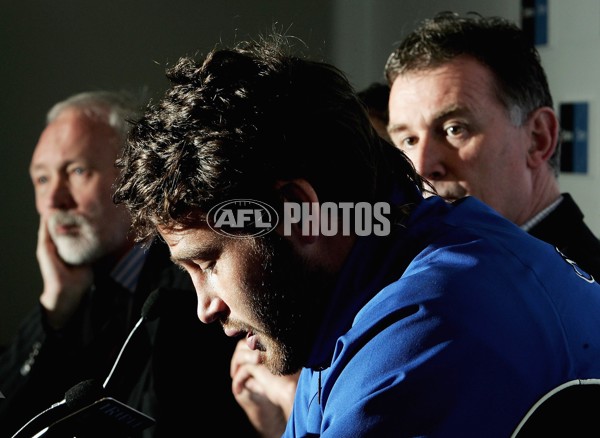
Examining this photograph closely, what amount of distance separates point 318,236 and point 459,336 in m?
0.26

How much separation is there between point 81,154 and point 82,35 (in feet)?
Result: 2.53

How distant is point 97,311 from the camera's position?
2.15m

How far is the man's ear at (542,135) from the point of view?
1.50 meters

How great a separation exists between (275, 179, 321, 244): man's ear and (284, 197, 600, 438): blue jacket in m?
0.09

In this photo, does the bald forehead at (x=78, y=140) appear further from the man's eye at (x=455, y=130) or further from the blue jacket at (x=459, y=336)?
the blue jacket at (x=459, y=336)

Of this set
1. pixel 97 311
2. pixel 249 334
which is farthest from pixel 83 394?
pixel 97 311

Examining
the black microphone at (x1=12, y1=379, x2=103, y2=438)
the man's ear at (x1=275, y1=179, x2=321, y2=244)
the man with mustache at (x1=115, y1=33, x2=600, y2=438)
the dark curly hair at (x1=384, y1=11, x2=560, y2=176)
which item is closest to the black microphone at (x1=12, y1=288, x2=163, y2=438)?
the black microphone at (x1=12, y1=379, x2=103, y2=438)

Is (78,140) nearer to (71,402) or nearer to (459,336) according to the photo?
(71,402)

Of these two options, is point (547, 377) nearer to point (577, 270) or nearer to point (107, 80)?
point (577, 270)

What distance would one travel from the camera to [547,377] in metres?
0.70

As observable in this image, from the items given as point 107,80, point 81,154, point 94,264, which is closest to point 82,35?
point 107,80

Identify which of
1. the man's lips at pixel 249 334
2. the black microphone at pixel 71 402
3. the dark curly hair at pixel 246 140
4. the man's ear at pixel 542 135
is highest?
the dark curly hair at pixel 246 140

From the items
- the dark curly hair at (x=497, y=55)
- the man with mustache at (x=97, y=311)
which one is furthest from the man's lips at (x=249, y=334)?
the dark curly hair at (x=497, y=55)

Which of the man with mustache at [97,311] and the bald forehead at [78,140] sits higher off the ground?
the bald forehead at [78,140]
